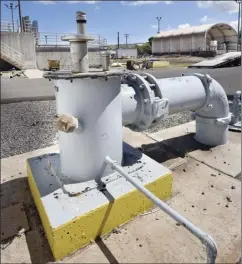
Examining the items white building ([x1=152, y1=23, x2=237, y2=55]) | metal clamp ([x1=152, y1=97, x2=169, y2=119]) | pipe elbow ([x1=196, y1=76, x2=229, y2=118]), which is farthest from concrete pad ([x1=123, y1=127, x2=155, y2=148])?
white building ([x1=152, y1=23, x2=237, y2=55])

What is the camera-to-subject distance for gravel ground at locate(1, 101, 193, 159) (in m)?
4.04

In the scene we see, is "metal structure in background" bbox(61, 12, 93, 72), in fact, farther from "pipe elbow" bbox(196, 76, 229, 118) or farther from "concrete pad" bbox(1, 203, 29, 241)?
"pipe elbow" bbox(196, 76, 229, 118)

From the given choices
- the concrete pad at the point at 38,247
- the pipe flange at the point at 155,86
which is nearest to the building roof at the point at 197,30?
the pipe flange at the point at 155,86

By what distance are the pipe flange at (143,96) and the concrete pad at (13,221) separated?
146 centimetres

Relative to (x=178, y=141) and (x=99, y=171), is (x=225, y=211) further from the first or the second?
(x=178, y=141)

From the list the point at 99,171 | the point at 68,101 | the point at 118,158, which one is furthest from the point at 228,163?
the point at 68,101

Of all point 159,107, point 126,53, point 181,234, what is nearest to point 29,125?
point 159,107

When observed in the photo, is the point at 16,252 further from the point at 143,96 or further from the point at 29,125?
the point at 29,125

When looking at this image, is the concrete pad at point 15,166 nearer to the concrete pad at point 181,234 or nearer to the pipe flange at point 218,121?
the concrete pad at point 181,234

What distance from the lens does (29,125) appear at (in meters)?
4.92

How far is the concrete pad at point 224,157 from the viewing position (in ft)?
10.4

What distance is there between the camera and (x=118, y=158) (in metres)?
2.49

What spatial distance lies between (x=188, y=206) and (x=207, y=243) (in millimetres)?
984

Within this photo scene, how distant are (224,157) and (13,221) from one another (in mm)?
2625
